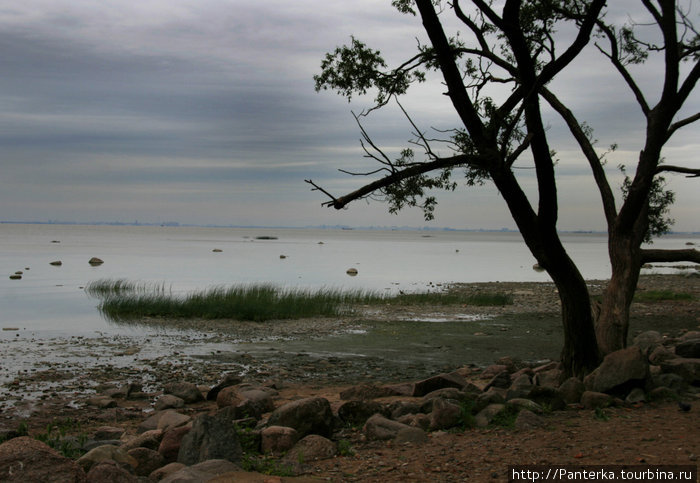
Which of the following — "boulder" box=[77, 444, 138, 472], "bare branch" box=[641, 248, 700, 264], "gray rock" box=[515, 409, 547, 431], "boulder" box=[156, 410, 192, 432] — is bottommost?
"boulder" box=[156, 410, 192, 432]

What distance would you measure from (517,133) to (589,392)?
13.4 feet

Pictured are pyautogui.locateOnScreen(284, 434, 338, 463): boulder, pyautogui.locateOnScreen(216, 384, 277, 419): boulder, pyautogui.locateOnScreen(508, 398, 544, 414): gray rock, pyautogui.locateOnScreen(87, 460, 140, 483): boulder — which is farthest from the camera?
pyautogui.locateOnScreen(216, 384, 277, 419): boulder

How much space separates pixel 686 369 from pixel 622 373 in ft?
6.13

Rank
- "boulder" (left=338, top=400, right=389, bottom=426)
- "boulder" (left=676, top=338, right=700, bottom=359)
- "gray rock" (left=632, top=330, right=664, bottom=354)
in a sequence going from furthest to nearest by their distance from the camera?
"gray rock" (left=632, top=330, right=664, bottom=354) < "boulder" (left=676, top=338, right=700, bottom=359) < "boulder" (left=338, top=400, right=389, bottom=426)

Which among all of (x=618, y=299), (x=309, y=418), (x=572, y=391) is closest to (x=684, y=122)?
(x=618, y=299)

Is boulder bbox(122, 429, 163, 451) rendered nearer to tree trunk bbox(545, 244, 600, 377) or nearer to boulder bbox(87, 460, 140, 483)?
boulder bbox(87, 460, 140, 483)

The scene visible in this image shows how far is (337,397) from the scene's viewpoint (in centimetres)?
1129

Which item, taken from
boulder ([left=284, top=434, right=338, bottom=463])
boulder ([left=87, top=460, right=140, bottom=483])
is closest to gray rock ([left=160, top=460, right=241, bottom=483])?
boulder ([left=87, top=460, right=140, bottom=483])

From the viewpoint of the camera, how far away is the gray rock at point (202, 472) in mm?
6066

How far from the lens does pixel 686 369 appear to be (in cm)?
1013

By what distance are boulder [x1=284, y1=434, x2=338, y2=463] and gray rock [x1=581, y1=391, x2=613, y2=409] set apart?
368 centimetres

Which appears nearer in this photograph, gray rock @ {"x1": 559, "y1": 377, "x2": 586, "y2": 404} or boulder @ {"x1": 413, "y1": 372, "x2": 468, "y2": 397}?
gray rock @ {"x1": 559, "y1": 377, "x2": 586, "y2": 404}

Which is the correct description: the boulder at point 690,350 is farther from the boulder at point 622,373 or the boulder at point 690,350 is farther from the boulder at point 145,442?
the boulder at point 145,442

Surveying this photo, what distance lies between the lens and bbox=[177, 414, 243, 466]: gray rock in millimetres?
7102
